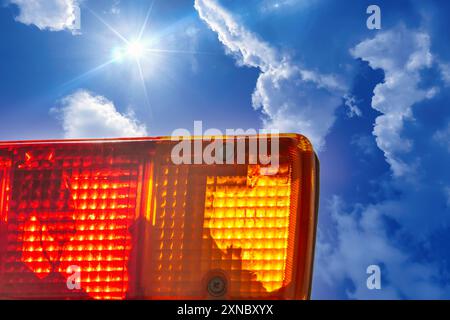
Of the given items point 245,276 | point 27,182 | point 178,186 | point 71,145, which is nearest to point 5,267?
point 27,182

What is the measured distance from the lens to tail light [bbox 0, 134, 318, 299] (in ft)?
6.40

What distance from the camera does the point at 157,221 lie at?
202cm

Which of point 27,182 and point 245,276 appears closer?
point 245,276

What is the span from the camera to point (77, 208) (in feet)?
6.73

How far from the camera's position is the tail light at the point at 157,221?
6.40ft

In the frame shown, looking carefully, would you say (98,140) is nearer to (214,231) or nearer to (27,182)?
(27,182)

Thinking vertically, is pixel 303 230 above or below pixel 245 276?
above
